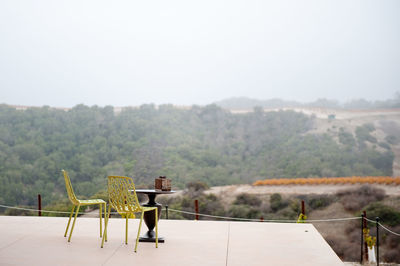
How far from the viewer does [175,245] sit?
4.02 m

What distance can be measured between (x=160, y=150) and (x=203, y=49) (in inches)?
795

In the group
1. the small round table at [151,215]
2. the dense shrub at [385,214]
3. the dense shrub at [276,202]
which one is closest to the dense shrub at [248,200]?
the dense shrub at [276,202]

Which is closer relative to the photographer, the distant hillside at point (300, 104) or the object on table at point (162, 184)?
the object on table at point (162, 184)

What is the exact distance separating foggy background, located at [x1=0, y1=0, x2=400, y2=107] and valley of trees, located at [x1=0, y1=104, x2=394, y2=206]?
6.17m

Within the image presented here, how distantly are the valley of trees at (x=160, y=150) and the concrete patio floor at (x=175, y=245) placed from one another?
1867 centimetres

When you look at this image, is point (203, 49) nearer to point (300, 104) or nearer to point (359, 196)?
point (300, 104)

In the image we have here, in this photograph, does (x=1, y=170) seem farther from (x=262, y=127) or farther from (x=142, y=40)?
(x=142, y=40)

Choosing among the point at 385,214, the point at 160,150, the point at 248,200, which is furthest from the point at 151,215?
the point at 160,150

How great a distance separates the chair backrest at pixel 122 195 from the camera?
3629mm

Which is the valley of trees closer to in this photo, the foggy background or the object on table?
the foggy background

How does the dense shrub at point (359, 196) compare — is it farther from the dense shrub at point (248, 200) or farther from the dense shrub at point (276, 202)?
the dense shrub at point (248, 200)

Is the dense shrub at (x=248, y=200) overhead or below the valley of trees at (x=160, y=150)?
below

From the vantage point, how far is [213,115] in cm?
3519

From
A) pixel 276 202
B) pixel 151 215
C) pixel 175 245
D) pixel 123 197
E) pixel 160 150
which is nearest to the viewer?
pixel 123 197
